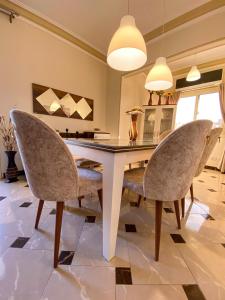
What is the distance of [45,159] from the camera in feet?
3.14

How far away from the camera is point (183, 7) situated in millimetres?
2426

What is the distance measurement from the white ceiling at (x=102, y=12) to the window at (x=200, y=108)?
231cm

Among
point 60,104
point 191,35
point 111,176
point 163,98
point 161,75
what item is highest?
point 191,35

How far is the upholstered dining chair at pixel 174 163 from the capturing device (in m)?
0.97

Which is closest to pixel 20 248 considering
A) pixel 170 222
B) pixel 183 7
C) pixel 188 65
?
pixel 170 222

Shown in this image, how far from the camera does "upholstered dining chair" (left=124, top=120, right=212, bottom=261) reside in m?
0.97

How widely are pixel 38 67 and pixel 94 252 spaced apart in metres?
3.25

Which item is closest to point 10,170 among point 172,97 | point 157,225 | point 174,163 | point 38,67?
point 38,67

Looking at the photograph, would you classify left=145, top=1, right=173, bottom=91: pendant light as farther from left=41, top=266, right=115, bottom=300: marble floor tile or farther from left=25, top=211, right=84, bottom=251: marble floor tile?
left=41, top=266, right=115, bottom=300: marble floor tile

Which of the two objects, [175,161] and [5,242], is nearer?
[175,161]

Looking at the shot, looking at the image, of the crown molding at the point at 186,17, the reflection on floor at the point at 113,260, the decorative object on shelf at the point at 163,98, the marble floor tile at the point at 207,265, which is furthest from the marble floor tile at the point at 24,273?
the decorative object on shelf at the point at 163,98

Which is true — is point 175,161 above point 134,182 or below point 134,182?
above

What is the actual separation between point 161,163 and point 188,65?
4242mm

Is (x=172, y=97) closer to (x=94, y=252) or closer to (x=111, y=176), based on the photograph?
(x=111, y=176)
